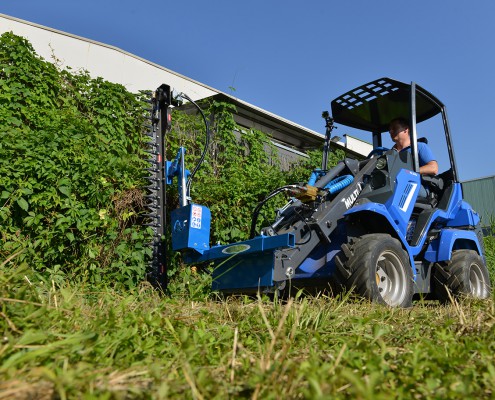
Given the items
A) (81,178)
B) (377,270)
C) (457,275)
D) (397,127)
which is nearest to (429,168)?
(397,127)

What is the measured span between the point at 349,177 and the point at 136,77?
997cm

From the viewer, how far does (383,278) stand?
415cm

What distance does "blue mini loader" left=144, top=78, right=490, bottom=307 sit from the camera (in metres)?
3.90

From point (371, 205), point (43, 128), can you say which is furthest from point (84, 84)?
point (371, 205)

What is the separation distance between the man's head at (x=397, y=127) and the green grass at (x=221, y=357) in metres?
3.54

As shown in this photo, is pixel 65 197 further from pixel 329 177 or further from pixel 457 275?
pixel 457 275

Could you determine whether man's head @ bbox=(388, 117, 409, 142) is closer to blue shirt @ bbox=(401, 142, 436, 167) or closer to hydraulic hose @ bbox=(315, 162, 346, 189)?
blue shirt @ bbox=(401, 142, 436, 167)

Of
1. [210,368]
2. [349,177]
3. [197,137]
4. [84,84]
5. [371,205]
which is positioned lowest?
[210,368]

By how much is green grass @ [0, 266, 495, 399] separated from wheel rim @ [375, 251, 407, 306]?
166 cm

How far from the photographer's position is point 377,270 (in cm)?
410

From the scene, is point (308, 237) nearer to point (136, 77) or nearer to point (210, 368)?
point (210, 368)

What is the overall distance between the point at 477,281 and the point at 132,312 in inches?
181

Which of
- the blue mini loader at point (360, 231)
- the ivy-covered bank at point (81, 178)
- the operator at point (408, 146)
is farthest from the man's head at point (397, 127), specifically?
the ivy-covered bank at point (81, 178)

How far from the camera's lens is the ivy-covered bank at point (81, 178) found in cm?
439
